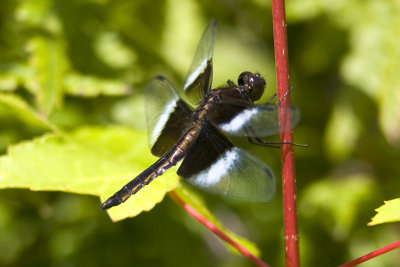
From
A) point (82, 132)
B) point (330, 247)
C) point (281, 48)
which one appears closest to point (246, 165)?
Result: point (281, 48)

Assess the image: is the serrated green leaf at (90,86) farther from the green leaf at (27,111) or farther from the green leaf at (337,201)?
the green leaf at (337,201)

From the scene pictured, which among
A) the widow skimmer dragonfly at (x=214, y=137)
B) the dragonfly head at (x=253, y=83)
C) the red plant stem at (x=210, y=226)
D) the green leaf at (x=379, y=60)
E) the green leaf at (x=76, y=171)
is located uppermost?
the green leaf at (x=379, y=60)

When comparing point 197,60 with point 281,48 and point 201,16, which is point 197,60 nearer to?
point 281,48

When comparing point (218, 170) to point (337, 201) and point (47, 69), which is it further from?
point (337, 201)

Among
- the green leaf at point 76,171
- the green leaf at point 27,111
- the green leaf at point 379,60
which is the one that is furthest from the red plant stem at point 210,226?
the green leaf at point 379,60

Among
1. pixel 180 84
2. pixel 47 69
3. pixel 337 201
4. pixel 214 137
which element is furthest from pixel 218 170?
pixel 180 84

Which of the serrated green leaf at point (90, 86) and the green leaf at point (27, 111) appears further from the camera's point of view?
the serrated green leaf at point (90, 86)
